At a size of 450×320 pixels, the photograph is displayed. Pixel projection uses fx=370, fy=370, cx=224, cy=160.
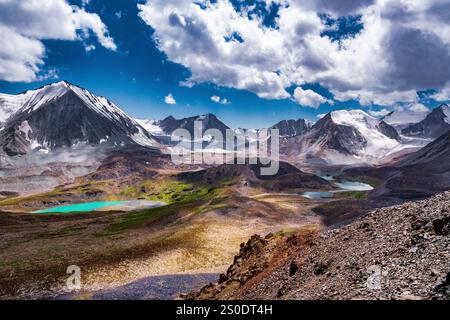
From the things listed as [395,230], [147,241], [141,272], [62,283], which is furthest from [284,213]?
[395,230]

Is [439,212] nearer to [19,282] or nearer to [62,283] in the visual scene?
[62,283]

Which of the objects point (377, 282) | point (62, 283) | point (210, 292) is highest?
point (377, 282)

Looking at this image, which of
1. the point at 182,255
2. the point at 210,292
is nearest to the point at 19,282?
the point at 182,255

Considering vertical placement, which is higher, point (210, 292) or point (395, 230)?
point (395, 230)

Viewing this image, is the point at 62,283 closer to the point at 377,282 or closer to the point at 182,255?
the point at 182,255
